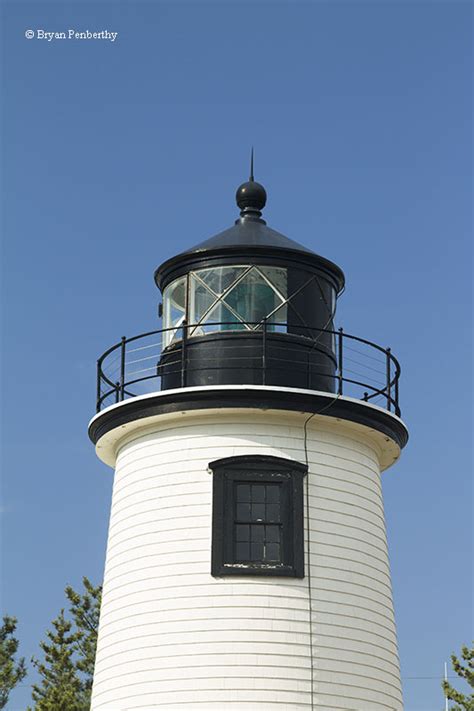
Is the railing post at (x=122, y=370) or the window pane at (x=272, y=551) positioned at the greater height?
the railing post at (x=122, y=370)

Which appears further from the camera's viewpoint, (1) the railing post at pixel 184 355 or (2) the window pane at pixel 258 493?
(1) the railing post at pixel 184 355

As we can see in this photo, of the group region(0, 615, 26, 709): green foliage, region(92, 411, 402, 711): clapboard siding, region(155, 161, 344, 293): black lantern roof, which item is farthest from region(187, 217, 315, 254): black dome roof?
region(0, 615, 26, 709): green foliage

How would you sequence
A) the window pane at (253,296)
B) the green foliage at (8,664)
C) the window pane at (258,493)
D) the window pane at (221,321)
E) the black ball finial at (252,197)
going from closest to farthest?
the window pane at (258,493)
the window pane at (221,321)
the window pane at (253,296)
the black ball finial at (252,197)
the green foliage at (8,664)

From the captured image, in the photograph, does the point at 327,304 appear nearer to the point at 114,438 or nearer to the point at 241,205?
the point at 241,205

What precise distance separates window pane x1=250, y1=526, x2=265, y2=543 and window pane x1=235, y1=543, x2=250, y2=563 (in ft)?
0.40

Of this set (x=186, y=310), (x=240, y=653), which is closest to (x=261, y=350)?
(x=186, y=310)

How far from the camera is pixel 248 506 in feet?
58.8

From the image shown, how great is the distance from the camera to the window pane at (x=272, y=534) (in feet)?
58.4

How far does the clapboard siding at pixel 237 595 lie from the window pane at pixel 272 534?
0.37m

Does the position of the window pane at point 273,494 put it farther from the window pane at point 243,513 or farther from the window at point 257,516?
the window pane at point 243,513

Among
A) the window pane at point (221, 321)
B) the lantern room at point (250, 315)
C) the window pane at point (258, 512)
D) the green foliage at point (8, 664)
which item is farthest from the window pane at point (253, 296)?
the green foliage at point (8, 664)

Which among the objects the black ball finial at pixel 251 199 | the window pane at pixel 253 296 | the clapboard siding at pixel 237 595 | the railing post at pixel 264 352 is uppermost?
the black ball finial at pixel 251 199

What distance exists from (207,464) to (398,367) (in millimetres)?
3017

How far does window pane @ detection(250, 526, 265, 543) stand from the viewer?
17.8 meters
